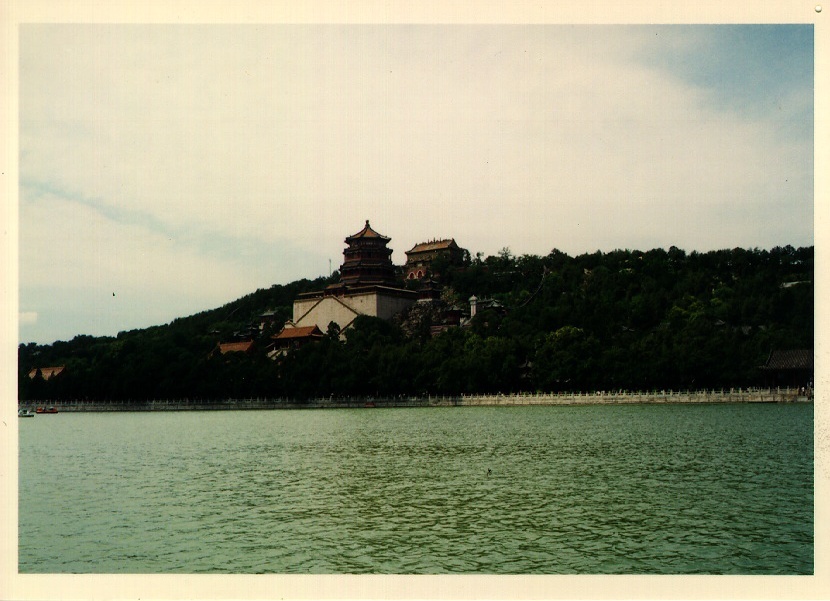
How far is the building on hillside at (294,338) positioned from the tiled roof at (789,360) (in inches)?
996

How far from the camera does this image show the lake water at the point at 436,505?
29.2 ft

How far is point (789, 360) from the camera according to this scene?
Result: 35.4 m

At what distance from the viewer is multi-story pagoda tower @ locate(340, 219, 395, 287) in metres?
56.3

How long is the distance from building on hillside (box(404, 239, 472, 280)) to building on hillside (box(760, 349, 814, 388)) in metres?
35.2

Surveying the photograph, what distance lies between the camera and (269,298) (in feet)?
225

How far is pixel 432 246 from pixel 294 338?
20.9 meters

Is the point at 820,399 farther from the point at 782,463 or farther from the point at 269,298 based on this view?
the point at 269,298

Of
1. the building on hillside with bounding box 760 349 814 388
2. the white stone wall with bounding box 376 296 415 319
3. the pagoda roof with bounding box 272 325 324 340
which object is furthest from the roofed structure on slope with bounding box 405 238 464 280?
the building on hillside with bounding box 760 349 814 388

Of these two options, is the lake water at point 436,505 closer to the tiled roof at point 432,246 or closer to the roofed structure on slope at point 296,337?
the roofed structure on slope at point 296,337

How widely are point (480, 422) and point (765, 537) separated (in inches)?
708

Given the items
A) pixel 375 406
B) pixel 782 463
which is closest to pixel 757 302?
pixel 375 406

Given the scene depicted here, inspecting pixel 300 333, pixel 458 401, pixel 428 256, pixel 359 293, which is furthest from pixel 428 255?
pixel 458 401

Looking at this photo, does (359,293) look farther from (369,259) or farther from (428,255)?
(428,255)

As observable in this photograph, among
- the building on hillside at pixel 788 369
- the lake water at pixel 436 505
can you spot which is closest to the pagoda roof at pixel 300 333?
the building on hillside at pixel 788 369
